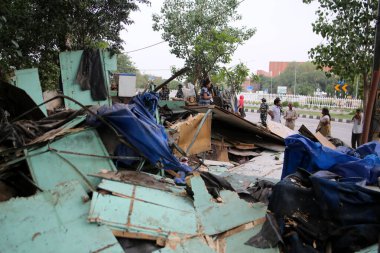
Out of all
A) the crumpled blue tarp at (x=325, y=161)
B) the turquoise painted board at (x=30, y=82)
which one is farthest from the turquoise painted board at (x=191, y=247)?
the turquoise painted board at (x=30, y=82)

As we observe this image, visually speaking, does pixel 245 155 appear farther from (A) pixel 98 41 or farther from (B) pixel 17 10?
(A) pixel 98 41

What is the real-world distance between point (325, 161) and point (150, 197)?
198 cm

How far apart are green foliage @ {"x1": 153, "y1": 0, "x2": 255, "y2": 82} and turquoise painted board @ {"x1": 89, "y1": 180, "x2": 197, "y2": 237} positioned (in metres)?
13.2

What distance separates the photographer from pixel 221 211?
339cm

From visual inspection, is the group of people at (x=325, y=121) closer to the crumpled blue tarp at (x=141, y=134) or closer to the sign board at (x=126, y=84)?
the sign board at (x=126, y=84)

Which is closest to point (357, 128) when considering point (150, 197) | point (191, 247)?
point (150, 197)

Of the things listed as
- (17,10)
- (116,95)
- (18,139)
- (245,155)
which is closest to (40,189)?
(18,139)

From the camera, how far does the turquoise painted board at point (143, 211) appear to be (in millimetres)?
2936

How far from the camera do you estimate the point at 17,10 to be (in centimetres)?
754

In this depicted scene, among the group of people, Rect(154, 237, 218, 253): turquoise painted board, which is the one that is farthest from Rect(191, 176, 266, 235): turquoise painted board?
the group of people

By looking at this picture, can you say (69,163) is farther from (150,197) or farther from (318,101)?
(318,101)

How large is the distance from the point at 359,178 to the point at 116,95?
728 centimetres

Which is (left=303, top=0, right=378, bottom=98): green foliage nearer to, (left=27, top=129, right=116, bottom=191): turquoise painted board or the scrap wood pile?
the scrap wood pile

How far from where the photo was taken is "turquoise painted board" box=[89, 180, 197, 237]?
2936 millimetres
